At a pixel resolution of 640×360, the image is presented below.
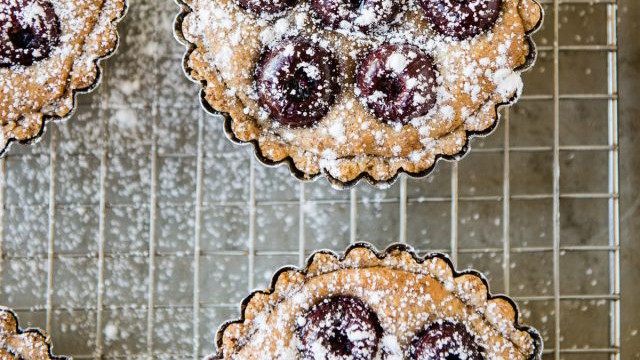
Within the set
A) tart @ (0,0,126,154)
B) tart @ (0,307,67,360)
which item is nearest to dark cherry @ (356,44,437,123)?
tart @ (0,0,126,154)

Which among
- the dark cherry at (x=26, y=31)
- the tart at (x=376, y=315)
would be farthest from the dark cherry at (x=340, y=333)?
the dark cherry at (x=26, y=31)

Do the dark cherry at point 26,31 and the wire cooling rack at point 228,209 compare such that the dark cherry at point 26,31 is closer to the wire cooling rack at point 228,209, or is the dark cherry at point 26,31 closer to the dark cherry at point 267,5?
the wire cooling rack at point 228,209

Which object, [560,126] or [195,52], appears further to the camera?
[560,126]

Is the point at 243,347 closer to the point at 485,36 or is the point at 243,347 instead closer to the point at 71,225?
the point at 71,225

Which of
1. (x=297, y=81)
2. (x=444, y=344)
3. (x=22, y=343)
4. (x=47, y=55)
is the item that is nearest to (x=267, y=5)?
(x=297, y=81)

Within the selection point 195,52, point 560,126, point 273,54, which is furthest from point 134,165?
point 560,126

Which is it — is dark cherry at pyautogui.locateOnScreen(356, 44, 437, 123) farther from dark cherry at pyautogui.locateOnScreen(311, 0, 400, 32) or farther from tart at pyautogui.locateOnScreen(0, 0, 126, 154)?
tart at pyautogui.locateOnScreen(0, 0, 126, 154)
